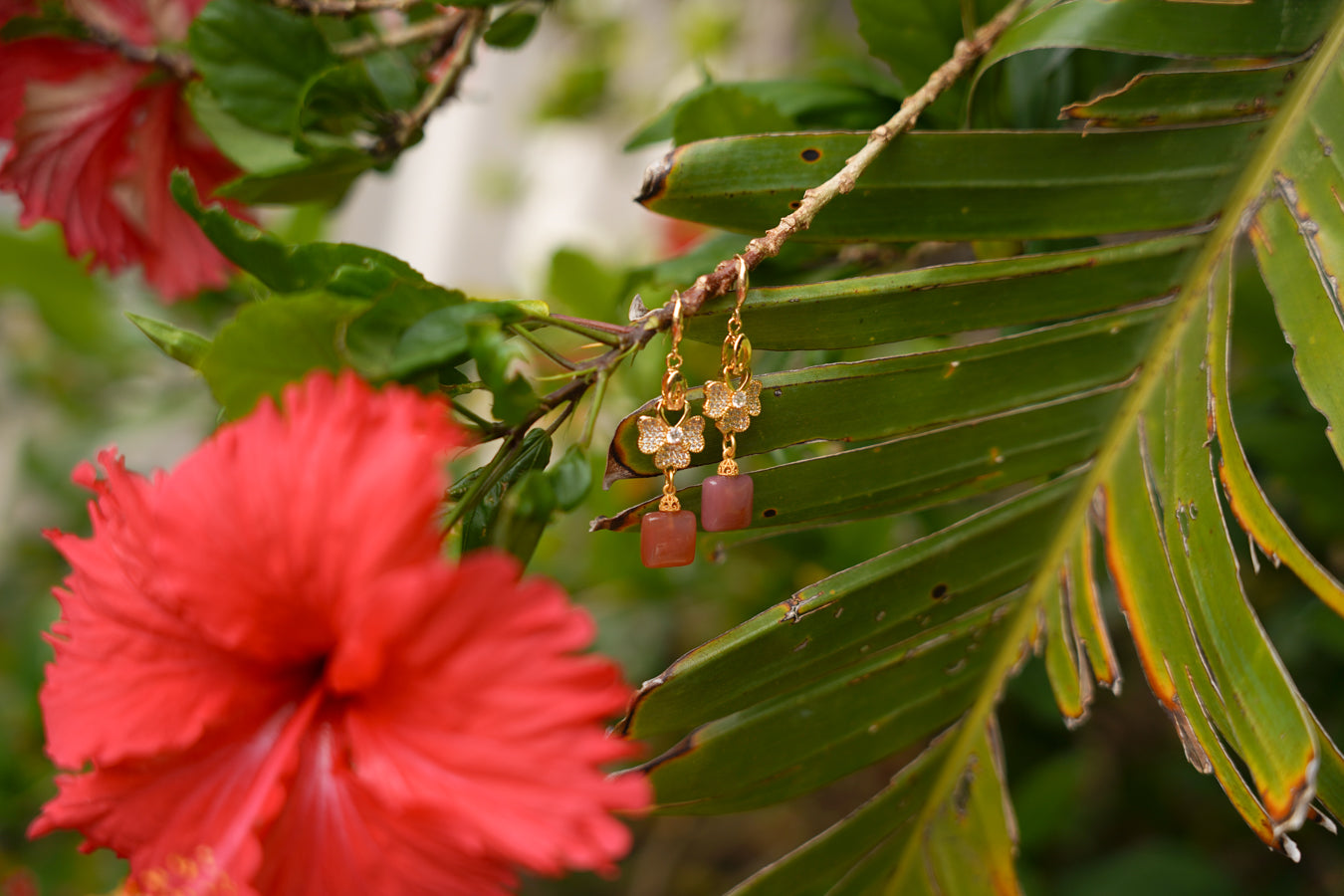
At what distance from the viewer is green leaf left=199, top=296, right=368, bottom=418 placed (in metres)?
0.29

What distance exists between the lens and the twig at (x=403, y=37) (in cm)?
55

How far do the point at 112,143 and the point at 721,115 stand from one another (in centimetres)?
42

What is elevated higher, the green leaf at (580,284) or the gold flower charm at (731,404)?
the green leaf at (580,284)

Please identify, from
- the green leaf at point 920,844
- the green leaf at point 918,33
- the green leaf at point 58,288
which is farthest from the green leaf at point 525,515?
the green leaf at point 58,288

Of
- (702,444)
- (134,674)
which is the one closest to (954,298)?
(702,444)

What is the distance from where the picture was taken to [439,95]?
1.78 ft

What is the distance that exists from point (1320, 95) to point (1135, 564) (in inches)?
10.7

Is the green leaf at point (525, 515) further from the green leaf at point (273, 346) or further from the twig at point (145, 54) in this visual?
the twig at point (145, 54)

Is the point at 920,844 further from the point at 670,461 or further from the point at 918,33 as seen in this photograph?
the point at 918,33

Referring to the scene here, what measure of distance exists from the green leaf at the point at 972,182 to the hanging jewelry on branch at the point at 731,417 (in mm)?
69

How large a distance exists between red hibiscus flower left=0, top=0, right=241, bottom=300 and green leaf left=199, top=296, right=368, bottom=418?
38cm

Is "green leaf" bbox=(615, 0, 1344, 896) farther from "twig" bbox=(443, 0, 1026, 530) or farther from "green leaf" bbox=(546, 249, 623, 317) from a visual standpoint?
"green leaf" bbox=(546, 249, 623, 317)

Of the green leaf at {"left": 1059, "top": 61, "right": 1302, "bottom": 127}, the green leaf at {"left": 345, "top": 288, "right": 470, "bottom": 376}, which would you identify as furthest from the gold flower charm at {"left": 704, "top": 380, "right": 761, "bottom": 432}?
the green leaf at {"left": 1059, "top": 61, "right": 1302, "bottom": 127}

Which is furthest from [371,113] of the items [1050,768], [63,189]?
[1050,768]
